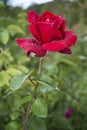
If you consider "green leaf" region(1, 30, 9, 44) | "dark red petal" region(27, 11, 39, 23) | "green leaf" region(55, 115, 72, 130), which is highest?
"dark red petal" region(27, 11, 39, 23)

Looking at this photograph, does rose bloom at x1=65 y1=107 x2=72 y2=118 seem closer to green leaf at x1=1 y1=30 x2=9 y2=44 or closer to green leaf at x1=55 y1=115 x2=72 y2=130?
green leaf at x1=55 y1=115 x2=72 y2=130

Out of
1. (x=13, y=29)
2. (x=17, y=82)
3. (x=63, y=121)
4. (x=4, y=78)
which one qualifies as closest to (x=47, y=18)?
(x=17, y=82)

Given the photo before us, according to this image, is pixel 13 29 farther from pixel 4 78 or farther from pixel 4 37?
pixel 4 78

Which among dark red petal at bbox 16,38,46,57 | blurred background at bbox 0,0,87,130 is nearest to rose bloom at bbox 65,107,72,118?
blurred background at bbox 0,0,87,130

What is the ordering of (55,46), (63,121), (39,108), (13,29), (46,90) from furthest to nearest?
(13,29)
(63,121)
(46,90)
(39,108)
(55,46)

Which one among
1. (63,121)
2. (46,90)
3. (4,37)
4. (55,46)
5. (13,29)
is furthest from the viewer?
(13,29)

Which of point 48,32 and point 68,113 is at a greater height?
point 48,32
